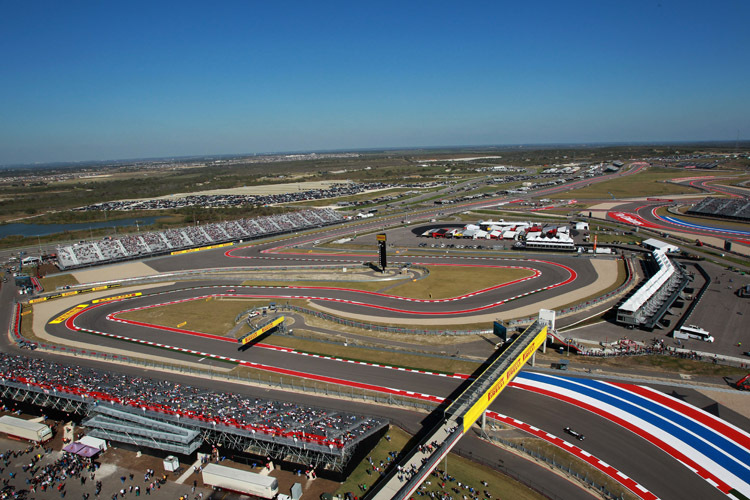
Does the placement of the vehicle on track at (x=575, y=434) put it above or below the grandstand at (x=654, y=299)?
below

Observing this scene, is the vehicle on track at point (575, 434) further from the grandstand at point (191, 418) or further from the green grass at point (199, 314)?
the green grass at point (199, 314)

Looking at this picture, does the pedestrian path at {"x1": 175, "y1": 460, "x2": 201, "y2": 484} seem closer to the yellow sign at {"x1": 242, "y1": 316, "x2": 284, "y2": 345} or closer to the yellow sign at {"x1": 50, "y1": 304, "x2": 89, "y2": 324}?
the yellow sign at {"x1": 242, "y1": 316, "x2": 284, "y2": 345}

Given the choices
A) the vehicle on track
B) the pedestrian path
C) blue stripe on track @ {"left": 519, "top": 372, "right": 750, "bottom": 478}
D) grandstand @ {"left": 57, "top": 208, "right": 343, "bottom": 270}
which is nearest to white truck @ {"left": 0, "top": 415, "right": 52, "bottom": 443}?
the pedestrian path

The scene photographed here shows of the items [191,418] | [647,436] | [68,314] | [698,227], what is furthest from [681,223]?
[68,314]

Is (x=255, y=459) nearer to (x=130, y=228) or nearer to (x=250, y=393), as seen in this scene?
(x=250, y=393)

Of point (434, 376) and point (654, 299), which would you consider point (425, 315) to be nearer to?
point (434, 376)

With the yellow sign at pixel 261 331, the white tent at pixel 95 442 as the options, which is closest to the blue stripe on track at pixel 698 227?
the yellow sign at pixel 261 331

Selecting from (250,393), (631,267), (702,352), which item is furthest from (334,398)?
(631,267)

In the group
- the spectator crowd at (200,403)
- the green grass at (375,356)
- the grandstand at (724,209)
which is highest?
the grandstand at (724,209)
